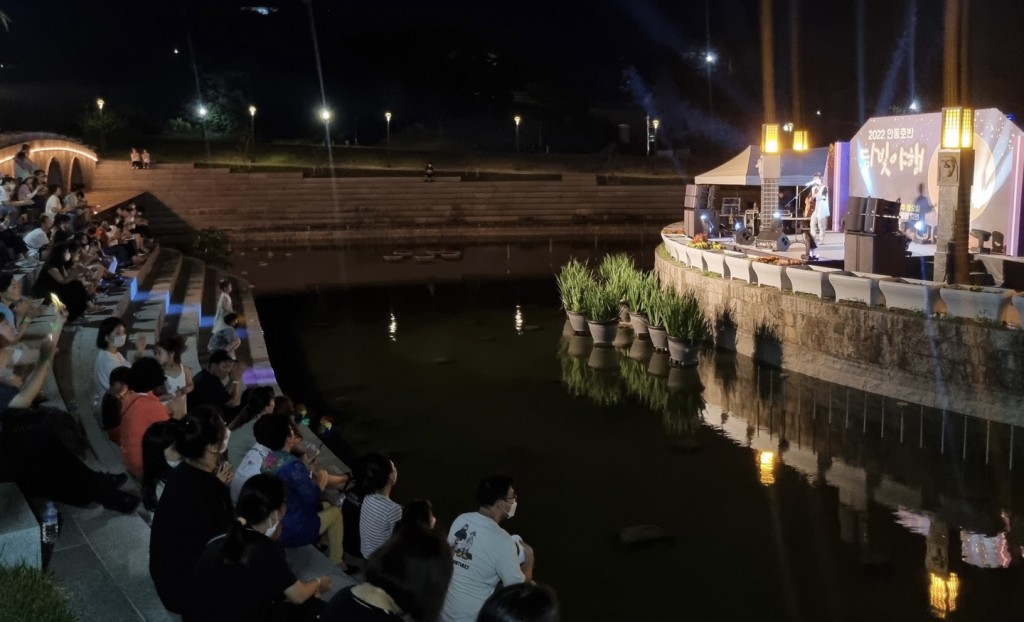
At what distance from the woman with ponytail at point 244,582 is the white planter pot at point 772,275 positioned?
389 inches

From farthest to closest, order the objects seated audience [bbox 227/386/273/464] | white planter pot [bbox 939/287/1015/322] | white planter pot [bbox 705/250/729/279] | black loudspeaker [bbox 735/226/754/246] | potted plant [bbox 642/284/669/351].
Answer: black loudspeaker [bbox 735/226/754/246]
white planter pot [bbox 705/250/729/279]
potted plant [bbox 642/284/669/351]
white planter pot [bbox 939/287/1015/322]
seated audience [bbox 227/386/273/464]

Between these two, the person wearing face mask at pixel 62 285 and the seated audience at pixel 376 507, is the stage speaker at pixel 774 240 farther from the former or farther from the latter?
the seated audience at pixel 376 507

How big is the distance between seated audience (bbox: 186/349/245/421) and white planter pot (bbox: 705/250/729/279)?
8306 mm

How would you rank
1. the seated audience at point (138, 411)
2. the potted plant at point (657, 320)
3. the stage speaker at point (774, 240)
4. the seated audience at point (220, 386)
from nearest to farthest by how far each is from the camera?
the seated audience at point (138, 411), the seated audience at point (220, 386), the potted plant at point (657, 320), the stage speaker at point (774, 240)

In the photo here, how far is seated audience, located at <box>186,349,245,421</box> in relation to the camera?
730 cm

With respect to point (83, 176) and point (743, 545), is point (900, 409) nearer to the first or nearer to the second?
point (743, 545)

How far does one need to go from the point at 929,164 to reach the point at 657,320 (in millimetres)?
7367

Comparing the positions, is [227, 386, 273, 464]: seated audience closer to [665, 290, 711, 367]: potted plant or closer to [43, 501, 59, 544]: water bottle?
[43, 501, 59, 544]: water bottle

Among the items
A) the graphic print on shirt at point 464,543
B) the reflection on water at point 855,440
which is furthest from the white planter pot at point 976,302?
the graphic print on shirt at point 464,543

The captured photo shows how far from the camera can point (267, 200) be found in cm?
3178

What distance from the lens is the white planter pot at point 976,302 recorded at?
9.55 meters

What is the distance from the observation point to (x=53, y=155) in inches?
1047

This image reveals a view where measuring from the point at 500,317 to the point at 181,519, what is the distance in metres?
12.6

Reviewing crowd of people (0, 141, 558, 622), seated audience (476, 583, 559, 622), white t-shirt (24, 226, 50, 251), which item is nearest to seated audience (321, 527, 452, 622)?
crowd of people (0, 141, 558, 622)
